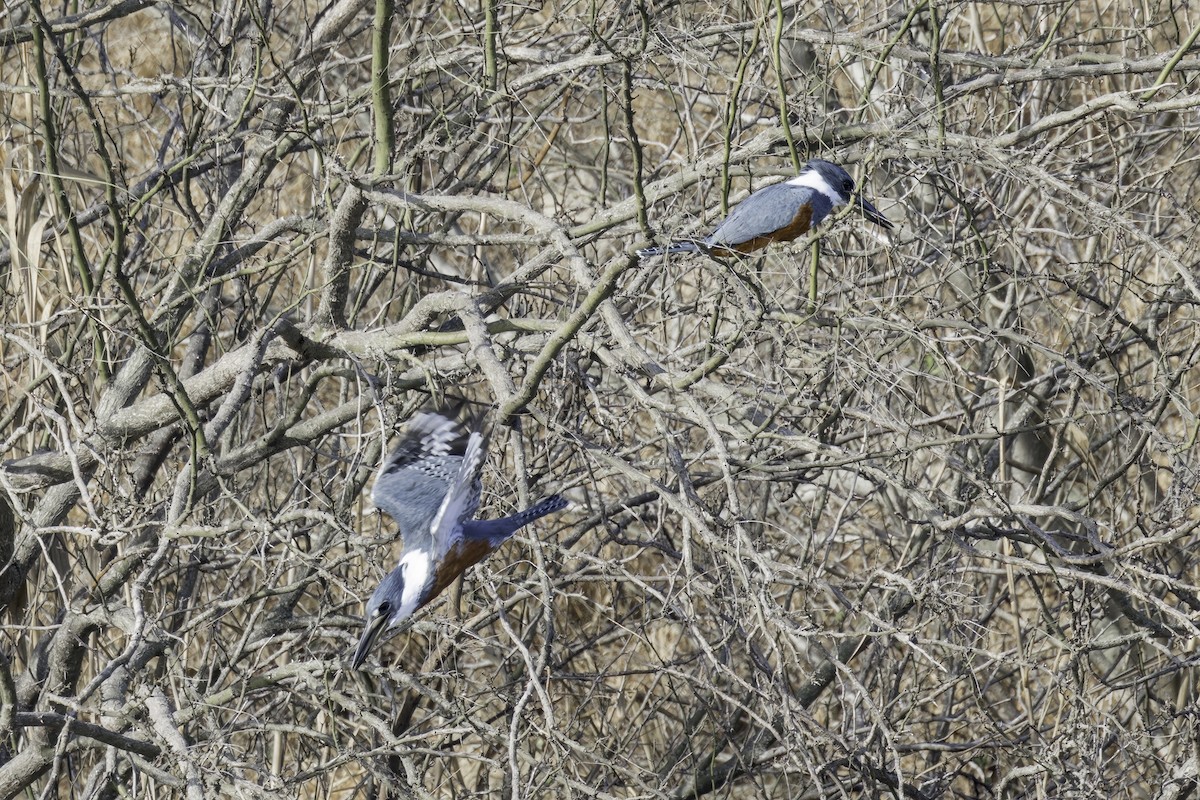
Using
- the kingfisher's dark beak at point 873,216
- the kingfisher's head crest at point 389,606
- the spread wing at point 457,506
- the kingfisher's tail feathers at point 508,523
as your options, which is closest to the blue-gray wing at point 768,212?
the kingfisher's dark beak at point 873,216

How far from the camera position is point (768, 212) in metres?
Answer: 3.72

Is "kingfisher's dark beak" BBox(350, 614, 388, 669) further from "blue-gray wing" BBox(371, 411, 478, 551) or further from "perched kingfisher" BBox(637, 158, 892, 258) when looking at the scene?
"perched kingfisher" BBox(637, 158, 892, 258)

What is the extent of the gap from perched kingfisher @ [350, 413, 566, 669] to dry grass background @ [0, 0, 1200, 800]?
105mm

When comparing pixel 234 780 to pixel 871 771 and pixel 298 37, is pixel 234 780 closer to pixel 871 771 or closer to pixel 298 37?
pixel 871 771

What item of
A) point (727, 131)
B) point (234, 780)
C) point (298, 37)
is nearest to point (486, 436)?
point (727, 131)

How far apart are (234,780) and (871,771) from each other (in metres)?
1.40

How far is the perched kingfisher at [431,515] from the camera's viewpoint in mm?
2713

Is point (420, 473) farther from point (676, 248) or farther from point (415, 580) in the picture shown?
point (676, 248)

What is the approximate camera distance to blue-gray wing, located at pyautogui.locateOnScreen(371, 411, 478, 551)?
2924mm

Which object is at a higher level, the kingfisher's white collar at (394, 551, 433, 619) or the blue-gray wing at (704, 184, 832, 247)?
the blue-gray wing at (704, 184, 832, 247)

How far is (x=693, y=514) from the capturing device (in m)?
2.20

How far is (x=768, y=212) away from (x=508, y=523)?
1371 mm

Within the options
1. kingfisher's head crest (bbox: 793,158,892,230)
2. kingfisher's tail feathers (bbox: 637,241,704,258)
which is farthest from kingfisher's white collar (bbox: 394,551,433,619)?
kingfisher's head crest (bbox: 793,158,892,230)

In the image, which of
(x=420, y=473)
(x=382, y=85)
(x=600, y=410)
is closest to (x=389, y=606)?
(x=420, y=473)
